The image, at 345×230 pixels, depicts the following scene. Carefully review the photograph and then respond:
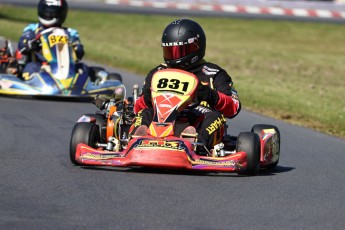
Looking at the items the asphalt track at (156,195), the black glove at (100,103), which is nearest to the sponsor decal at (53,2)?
the asphalt track at (156,195)

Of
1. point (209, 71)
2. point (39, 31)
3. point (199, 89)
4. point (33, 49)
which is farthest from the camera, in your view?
point (39, 31)

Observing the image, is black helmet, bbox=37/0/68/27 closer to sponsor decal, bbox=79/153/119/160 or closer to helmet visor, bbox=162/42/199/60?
helmet visor, bbox=162/42/199/60

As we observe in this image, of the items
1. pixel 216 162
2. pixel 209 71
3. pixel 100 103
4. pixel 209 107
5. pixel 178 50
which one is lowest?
pixel 216 162

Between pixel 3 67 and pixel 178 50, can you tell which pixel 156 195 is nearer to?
pixel 178 50

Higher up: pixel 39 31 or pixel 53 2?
pixel 53 2

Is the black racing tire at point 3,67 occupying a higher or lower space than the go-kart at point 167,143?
lower

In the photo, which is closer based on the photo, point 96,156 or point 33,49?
point 96,156

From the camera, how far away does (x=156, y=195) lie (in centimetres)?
664

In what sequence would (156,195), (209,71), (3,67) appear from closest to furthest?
1. (156,195)
2. (209,71)
3. (3,67)

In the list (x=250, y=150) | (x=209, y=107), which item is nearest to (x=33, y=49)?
(x=209, y=107)

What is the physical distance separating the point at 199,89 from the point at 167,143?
0.82 meters

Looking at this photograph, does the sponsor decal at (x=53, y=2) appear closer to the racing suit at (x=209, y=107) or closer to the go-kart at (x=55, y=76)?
the go-kart at (x=55, y=76)

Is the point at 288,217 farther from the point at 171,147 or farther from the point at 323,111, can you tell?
the point at 323,111

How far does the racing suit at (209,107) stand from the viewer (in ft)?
26.5
